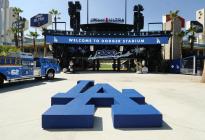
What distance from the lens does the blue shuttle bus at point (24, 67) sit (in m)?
18.9

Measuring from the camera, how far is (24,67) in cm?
2156

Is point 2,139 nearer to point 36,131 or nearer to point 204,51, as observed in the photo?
point 36,131

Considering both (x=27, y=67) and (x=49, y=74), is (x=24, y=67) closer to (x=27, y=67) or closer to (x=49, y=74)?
(x=27, y=67)

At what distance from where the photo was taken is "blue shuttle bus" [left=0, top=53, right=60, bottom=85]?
18927 millimetres

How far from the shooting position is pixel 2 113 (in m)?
10.1

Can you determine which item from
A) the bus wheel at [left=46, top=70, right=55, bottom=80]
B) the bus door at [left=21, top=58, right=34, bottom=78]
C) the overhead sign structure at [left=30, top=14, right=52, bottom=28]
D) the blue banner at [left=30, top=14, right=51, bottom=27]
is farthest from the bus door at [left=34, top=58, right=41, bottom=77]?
the blue banner at [left=30, top=14, right=51, bottom=27]

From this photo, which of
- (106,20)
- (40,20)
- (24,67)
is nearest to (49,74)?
(24,67)

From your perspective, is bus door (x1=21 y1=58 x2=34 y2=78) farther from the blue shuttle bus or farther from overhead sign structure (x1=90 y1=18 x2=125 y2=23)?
overhead sign structure (x1=90 y1=18 x2=125 y2=23)

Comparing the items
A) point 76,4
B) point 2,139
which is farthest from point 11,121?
point 76,4

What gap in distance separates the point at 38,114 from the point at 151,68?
41313mm

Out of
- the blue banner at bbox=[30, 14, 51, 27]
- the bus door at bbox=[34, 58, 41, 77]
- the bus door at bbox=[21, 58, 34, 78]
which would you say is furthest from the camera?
the blue banner at bbox=[30, 14, 51, 27]

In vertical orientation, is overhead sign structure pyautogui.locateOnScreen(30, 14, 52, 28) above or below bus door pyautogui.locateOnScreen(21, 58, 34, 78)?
above

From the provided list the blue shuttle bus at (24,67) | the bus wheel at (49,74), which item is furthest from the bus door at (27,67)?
the bus wheel at (49,74)

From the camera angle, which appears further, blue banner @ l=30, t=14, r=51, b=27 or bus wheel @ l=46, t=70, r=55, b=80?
blue banner @ l=30, t=14, r=51, b=27
